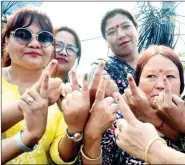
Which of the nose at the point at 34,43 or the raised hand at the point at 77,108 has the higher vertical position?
the nose at the point at 34,43

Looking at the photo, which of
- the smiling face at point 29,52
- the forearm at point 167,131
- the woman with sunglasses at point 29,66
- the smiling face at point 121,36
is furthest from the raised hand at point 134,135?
the smiling face at point 121,36

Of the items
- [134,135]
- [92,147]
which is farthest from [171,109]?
[92,147]

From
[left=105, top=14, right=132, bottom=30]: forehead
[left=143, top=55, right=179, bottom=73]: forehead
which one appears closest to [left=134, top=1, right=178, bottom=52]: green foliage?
[left=105, top=14, right=132, bottom=30]: forehead

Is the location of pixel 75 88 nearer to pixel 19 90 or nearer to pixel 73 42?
pixel 19 90

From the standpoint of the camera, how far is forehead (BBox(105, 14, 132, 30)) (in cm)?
200

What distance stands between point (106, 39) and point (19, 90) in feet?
2.90

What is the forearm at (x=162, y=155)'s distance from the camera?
3.11ft

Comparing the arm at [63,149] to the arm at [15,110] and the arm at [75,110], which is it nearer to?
the arm at [75,110]

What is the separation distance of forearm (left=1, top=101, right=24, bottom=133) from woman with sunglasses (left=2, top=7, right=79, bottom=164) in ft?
0.19

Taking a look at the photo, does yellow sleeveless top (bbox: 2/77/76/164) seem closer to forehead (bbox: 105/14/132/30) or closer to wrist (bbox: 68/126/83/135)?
wrist (bbox: 68/126/83/135)

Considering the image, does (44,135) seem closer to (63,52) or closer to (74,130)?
(74,130)

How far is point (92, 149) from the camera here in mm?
1187

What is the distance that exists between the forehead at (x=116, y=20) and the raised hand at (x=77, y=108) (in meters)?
0.96

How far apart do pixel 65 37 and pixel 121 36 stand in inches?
15.0
